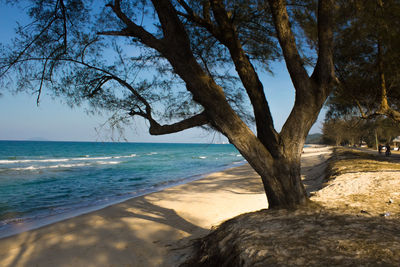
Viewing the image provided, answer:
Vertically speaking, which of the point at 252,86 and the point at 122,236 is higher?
the point at 252,86

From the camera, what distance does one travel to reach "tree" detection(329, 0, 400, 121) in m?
4.68

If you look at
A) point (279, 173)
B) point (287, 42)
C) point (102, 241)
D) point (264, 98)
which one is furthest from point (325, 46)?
point (102, 241)

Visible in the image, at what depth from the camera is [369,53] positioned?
269 inches

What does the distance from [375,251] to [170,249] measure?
8.82 ft

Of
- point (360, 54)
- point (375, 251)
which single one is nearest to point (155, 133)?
point (375, 251)

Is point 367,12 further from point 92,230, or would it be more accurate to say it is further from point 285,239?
point 92,230

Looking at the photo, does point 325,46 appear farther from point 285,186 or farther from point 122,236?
point 122,236

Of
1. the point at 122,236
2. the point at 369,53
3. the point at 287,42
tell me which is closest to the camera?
the point at 287,42

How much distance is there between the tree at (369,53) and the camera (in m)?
4.68

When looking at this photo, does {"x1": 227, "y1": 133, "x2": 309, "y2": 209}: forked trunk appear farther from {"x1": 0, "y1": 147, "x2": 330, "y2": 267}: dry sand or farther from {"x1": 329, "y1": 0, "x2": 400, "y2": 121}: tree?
{"x1": 329, "y1": 0, "x2": 400, "y2": 121}: tree

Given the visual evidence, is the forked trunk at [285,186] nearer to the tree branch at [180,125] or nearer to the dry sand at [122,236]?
the tree branch at [180,125]

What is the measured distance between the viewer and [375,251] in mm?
2152

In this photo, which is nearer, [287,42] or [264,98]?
[287,42]

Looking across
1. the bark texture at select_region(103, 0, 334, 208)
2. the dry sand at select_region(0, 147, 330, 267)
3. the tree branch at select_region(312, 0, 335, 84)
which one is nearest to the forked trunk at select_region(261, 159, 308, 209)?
the bark texture at select_region(103, 0, 334, 208)
